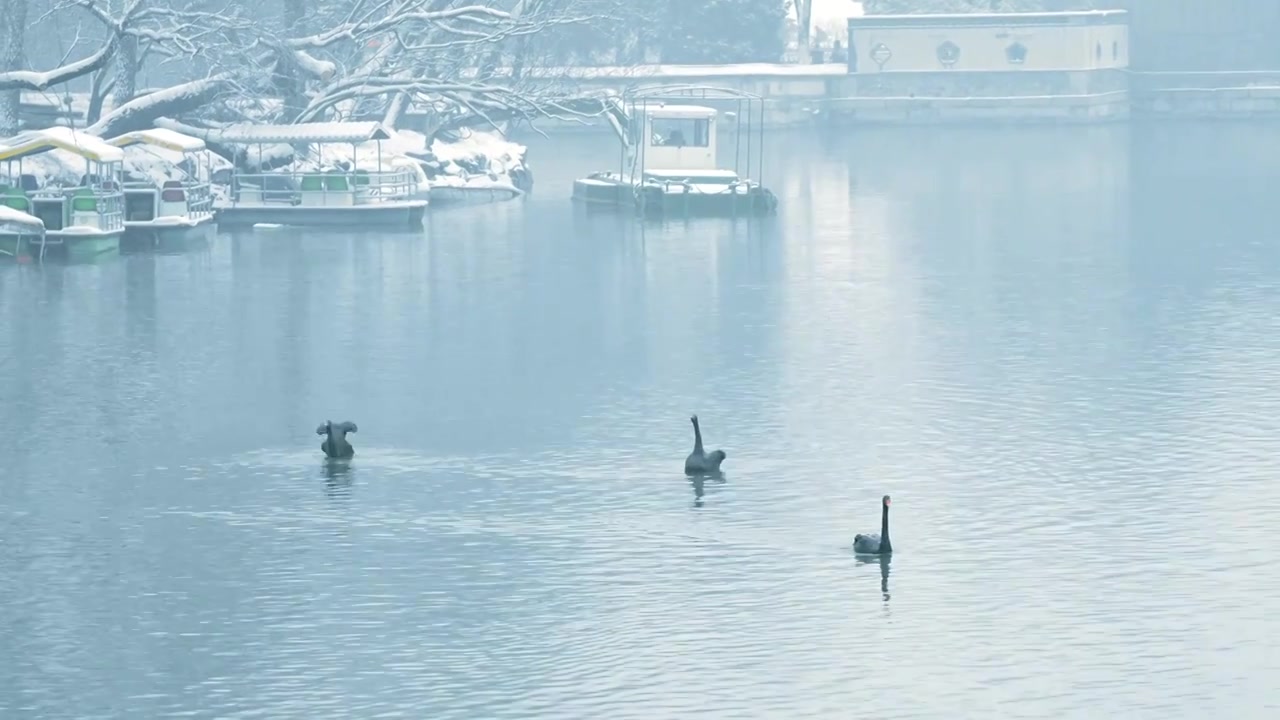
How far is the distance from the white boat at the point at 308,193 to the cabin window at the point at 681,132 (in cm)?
1107

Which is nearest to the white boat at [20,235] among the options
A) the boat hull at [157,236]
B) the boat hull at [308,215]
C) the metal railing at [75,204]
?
the metal railing at [75,204]

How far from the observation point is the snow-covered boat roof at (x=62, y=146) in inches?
2277

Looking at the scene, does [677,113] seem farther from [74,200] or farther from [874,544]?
[874,544]

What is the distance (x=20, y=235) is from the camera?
56.7 metres

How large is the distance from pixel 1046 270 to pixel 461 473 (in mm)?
29587

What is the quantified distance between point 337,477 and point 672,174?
42.3 m

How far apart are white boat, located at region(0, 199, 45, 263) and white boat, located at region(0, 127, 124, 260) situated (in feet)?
1.64

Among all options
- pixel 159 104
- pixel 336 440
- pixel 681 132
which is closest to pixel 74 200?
pixel 159 104

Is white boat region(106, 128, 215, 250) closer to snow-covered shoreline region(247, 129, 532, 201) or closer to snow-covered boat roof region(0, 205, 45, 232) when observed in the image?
snow-covered shoreline region(247, 129, 532, 201)

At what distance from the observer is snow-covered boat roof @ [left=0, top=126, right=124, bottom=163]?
57844mm

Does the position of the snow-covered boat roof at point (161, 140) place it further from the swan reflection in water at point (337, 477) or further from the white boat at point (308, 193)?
the swan reflection in water at point (337, 477)

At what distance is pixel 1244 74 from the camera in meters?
138

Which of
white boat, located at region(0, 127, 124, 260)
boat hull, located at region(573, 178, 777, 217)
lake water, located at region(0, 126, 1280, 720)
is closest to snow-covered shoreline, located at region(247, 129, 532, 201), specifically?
boat hull, located at region(573, 178, 777, 217)

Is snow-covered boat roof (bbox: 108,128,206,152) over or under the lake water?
over
